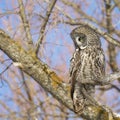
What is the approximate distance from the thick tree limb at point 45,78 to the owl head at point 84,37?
0.25 meters

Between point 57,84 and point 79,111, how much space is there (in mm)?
204

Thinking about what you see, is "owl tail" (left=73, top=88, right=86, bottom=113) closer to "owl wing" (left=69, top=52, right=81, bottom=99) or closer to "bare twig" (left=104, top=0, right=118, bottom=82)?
"owl wing" (left=69, top=52, right=81, bottom=99)

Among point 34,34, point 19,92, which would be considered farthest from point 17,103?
point 34,34

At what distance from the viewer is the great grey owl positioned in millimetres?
2438

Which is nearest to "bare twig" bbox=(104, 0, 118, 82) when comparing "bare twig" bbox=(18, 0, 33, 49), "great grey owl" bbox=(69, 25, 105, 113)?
"bare twig" bbox=(18, 0, 33, 49)

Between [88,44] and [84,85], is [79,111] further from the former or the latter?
[88,44]

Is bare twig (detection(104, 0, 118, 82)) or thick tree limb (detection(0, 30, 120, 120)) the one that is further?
bare twig (detection(104, 0, 118, 82))

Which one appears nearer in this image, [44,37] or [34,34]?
[44,37]

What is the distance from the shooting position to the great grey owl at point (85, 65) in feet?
8.00

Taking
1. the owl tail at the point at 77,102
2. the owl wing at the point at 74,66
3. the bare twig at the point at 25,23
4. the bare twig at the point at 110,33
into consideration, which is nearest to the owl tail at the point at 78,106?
the owl tail at the point at 77,102

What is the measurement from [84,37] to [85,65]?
17 cm

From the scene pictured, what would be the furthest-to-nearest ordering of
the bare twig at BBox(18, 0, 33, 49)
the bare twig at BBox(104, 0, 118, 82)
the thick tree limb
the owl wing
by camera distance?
the bare twig at BBox(104, 0, 118, 82)
the bare twig at BBox(18, 0, 33, 49)
the owl wing
the thick tree limb

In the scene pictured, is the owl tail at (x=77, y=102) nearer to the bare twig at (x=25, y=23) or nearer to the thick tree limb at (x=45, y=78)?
the thick tree limb at (x=45, y=78)

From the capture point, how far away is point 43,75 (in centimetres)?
236
